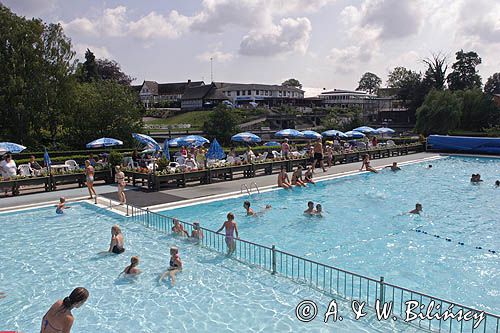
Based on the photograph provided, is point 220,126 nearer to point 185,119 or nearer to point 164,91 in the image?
point 185,119

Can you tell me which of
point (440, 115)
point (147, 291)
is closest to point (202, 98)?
point (440, 115)

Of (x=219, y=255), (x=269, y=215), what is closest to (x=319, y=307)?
(x=219, y=255)

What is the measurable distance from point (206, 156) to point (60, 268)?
11.6 m

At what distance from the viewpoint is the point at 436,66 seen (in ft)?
221

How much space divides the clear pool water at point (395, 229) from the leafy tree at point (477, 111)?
35.0m

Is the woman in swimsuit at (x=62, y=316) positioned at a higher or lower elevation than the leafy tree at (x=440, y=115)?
lower

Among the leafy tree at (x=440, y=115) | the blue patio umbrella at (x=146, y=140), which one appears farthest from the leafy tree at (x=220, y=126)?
the leafy tree at (x=440, y=115)

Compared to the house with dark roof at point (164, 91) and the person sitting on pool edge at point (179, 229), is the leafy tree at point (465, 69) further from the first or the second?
the person sitting on pool edge at point (179, 229)

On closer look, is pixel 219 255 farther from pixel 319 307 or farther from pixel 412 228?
pixel 412 228

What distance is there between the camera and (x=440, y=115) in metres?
44.8

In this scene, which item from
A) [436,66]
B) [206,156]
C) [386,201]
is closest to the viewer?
[386,201]

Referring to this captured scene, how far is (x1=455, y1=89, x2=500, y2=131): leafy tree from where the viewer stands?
51.8 m

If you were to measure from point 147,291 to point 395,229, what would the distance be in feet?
26.5

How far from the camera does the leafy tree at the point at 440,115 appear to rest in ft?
146
